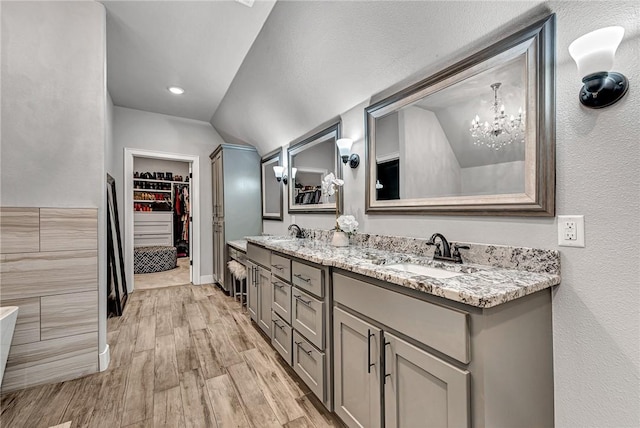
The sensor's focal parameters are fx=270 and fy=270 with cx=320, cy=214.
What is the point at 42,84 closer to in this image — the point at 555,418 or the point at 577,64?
the point at 577,64

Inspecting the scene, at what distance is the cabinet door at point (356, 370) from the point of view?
1.26 m

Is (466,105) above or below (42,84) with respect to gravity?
below

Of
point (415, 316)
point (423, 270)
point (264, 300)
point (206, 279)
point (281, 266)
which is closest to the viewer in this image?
point (415, 316)

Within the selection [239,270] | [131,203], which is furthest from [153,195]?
[239,270]

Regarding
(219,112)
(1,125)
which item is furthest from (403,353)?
(219,112)

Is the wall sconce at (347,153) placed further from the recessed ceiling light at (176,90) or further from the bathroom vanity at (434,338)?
the recessed ceiling light at (176,90)

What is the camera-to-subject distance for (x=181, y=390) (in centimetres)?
188

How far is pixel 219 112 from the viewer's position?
418 centimetres

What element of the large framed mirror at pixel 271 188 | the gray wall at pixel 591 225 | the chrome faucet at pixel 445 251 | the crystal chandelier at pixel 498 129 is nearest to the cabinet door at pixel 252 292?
the large framed mirror at pixel 271 188

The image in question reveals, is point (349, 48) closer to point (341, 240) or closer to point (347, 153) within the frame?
point (347, 153)

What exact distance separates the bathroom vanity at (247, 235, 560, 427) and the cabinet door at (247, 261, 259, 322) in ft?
3.66

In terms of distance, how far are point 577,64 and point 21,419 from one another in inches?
132

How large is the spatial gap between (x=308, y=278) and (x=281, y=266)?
1.47ft

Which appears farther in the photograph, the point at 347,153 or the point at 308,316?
the point at 347,153
